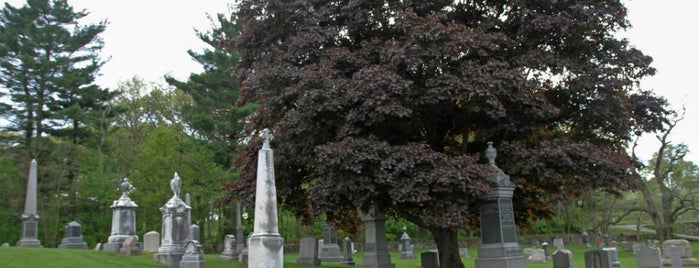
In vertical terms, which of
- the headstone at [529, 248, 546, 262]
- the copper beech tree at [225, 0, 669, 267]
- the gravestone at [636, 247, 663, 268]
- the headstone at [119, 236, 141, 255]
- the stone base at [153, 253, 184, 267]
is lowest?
the headstone at [529, 248, 546, 262]

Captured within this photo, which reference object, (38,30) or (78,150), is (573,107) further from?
(38,30)

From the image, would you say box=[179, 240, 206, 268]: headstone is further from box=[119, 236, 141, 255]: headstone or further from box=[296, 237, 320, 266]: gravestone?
box=[296, 237, 320, 266]: gravestone

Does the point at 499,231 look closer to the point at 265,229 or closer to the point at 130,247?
the point at 265,229

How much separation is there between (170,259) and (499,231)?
10002 mm

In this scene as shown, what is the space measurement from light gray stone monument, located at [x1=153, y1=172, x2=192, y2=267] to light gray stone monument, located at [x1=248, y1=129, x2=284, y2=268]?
303 inches

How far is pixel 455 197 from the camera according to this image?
Answer: 49.4ft

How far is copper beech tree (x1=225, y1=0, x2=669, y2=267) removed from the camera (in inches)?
582

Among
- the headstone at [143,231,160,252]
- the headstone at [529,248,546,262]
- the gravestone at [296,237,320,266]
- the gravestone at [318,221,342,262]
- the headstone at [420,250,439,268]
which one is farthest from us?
the headstone at [529,248,546,262]

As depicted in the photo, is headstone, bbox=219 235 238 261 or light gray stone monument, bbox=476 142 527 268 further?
headstone, bbox=219 235 238 261

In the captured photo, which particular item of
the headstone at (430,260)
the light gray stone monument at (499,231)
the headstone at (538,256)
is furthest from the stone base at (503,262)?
the headstone at (538,256)

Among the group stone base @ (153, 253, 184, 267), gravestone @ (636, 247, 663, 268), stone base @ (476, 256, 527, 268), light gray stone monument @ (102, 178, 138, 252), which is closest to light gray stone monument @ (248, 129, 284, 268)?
stone base @ (476, 256, 527, 268)

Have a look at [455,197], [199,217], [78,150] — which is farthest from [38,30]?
[455,197]

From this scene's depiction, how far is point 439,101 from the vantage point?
1575 cm

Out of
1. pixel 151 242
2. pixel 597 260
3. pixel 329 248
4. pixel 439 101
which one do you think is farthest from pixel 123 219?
pixel 597 260
